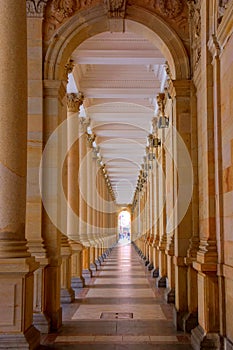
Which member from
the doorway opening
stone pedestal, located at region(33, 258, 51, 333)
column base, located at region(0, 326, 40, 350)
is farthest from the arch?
the doorway opening

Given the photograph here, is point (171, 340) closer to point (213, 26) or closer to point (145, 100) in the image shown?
point (213, 26)

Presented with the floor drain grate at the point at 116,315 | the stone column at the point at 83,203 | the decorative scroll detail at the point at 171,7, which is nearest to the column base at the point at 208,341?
the floor drain grate at the point at 116,315

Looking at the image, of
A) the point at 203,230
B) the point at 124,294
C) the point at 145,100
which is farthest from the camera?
the point at 145,100

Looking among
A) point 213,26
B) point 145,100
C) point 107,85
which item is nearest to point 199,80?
point 213,26

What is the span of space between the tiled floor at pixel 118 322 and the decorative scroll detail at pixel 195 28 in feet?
17.5

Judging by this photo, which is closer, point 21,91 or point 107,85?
point 21,91

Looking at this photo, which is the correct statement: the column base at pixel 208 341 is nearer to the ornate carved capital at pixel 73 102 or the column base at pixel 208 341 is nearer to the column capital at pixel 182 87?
the column capital at pixel 182 87

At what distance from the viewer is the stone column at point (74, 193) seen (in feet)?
55.3

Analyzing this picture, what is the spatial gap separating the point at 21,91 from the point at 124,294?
29.4 ft

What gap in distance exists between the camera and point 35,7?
10648 mm

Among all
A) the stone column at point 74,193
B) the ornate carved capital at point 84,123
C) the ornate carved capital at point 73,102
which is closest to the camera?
the stone column at point 74,193

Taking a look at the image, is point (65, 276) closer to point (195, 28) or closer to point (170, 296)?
point (170, 296)

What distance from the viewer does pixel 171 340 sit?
9203 millimetres

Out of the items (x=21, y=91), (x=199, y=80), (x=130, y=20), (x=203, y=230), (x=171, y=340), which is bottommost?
(x=171, y=340)
